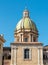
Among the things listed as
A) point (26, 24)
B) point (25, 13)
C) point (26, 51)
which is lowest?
point (26, 51)

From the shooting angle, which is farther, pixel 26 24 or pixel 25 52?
pixel 26 24

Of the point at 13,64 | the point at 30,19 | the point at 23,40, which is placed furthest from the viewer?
the point at 30,19

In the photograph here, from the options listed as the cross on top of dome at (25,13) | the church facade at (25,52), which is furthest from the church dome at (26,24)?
the church facade at (25,52)

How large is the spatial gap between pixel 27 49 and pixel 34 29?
6428 mm

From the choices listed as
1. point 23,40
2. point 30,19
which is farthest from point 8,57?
point 30,19

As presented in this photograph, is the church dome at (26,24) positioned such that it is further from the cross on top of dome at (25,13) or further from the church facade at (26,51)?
the church facade at (26,51)

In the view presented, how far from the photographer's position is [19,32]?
61.3 metres

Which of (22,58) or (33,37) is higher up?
(33,37)

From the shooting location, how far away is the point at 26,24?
204 feet

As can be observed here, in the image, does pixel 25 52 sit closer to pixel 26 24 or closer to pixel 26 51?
pixel 26 51

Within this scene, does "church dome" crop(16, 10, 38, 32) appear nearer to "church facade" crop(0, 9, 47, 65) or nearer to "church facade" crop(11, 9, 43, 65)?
"church facade" crop(0, 9, 47, 65)

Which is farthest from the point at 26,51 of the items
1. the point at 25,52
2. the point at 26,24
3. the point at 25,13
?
the point at 25,13

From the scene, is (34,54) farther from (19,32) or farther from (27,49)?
(19,32)

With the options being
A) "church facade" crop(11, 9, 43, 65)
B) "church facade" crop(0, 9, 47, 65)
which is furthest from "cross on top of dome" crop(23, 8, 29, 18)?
"church facade" crop(11, 9, 43, 65)
